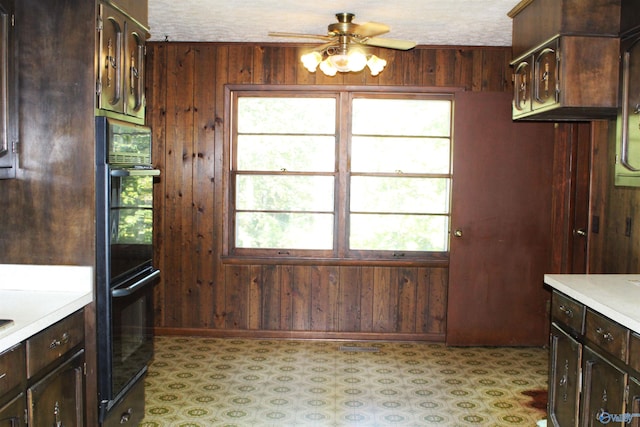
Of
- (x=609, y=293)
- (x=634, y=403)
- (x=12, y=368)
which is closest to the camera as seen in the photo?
(x=12, y=368)

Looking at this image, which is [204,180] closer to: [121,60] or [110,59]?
[121,60]

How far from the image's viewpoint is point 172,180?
520 cm

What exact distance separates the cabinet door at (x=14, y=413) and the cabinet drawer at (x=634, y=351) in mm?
2209

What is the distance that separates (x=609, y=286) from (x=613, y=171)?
0.93 m

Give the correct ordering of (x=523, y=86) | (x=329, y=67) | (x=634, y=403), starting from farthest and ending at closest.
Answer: (x=329, y=67)
(x=523, y=86)
(x=634, y=403)

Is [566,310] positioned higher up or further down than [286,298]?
higher up

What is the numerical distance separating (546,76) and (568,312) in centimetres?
129

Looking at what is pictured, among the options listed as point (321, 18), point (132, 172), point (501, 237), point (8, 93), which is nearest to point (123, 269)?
point (132, 172)

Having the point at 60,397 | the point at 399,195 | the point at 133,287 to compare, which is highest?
the point at 399,195

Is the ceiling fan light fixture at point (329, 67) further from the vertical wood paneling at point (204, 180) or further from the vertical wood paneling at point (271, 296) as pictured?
the vertical wood paneling at point (271, 296)

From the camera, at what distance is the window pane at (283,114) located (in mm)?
5191

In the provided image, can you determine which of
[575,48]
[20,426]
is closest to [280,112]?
[575,48]

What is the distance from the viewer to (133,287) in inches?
121

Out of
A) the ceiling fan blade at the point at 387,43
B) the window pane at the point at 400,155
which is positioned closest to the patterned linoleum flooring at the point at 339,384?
the window pane at the point at 400,155
